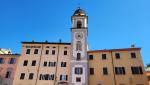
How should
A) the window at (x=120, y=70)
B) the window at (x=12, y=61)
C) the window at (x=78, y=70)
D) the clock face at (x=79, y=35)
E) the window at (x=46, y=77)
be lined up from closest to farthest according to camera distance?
the window at (x=120, y=70), the window at (x=78, y=70), the window at (x=46, y=77), the window at (x=12, y=61), the clock face at (x=79, y=35)

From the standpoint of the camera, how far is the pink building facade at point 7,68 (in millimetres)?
39338

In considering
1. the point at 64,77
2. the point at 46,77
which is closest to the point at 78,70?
the point at 64,77

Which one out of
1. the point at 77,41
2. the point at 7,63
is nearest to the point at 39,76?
the point at 7,63

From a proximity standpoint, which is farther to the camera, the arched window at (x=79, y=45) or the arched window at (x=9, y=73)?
the arched window at (x=79, y=45)

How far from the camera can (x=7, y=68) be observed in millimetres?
40594

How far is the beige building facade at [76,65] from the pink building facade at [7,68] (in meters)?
1.45

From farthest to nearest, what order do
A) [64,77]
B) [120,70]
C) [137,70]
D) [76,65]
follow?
[76,65]
[64,77]
[120,70]
[137,70]

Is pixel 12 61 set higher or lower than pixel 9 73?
higher

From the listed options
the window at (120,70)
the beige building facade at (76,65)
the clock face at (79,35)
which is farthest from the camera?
the clock face at (79,35)

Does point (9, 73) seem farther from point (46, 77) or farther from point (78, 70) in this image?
point (78, 70)

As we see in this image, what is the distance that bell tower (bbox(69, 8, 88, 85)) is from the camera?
3766 centimetres

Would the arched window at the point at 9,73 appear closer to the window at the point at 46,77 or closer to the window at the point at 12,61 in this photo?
the window at the point at 12,61

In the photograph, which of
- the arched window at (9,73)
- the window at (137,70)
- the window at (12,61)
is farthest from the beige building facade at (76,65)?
the arched window at (9,73)

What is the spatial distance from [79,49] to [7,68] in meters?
16.8
